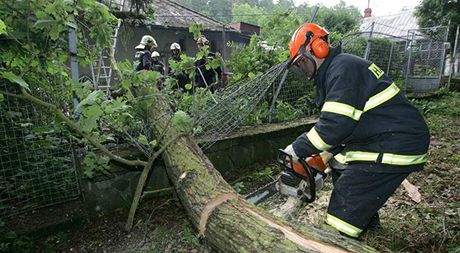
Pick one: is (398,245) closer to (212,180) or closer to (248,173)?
(212,180)

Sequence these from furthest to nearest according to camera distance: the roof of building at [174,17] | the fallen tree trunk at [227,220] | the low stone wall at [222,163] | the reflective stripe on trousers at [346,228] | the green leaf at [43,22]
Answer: the roof of building at [174,17]
the low stone wall at [222,163]
the reflective stripe on trousers at [346,228]
the green leaf at [43,22]
the fallen tree trunk at [227,220]

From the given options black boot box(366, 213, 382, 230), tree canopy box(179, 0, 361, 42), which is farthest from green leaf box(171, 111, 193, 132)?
tree canopy box(179, 0, 361, 42)

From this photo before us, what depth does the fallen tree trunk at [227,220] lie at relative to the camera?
1642 millimetres

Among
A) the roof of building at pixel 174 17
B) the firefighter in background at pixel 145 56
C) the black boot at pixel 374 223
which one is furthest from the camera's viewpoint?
the roof of building at pixel 174 17

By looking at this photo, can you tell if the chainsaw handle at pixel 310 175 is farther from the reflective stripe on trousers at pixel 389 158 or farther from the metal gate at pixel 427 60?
the metal gate at pixel 427 60

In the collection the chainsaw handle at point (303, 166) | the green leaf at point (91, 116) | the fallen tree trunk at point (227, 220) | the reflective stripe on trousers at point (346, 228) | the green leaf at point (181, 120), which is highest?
the green leaf at point (91, 116)

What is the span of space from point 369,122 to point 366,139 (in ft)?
0.44

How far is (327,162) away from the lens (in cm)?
270

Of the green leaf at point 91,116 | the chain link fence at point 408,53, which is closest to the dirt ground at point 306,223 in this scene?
the green leaf at point 91,116

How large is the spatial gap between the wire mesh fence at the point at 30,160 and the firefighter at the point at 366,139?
207 cm

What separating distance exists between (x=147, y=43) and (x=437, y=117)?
691 cm

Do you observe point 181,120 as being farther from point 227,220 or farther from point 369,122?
point 369,122

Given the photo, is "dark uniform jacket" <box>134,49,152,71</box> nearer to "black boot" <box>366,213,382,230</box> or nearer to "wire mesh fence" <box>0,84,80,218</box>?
"wire mesh fence" <box>0,84,80,218</box>

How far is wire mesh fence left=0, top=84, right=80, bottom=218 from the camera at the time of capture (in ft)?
8.45
